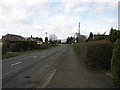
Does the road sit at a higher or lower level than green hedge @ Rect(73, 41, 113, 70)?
lower

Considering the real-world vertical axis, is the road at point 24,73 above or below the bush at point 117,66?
below

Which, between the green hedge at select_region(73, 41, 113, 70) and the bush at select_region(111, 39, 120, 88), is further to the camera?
the green hedge at select_region(73, 41, 113, 70)

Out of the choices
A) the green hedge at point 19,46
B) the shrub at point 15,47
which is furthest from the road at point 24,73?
the green hedge at point 19,46

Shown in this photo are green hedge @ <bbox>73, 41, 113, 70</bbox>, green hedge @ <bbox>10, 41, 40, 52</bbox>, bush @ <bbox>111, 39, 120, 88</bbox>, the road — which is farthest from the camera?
green hedge @ <bbox>10, 41, 40, 52</bbox>

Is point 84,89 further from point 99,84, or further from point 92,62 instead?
point 92,62

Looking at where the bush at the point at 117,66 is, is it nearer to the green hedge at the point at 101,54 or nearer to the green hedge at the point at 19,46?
the green hedge at the point at 101,54

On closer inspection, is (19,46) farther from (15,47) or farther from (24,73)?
(24,73)

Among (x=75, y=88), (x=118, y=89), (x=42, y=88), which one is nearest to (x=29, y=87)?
(x=42, y=88)

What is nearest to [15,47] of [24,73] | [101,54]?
[24,73]

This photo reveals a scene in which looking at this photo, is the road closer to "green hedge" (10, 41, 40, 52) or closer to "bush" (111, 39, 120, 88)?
"bush" (111, 39, 120, 88)

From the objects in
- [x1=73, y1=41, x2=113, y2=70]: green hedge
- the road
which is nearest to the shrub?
the road

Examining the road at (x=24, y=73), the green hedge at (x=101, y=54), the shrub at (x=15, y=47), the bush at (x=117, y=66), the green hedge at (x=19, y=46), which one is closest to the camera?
the bush at (x=117, y=66)

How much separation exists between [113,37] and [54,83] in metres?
8.13

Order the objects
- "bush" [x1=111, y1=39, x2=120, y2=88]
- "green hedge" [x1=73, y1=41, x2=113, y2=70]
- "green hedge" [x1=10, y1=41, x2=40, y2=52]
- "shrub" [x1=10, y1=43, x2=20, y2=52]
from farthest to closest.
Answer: "green hedge" [x1=10, y1=41, x2=40, y2=52] < "shrub" [x1=10, y1=43, x2=20, y2=52] < "green hedge" [x1=73, y1=41, x2=113, y2=70] < "bush" [x1=111, y1=39, x2=120, y2=88]
